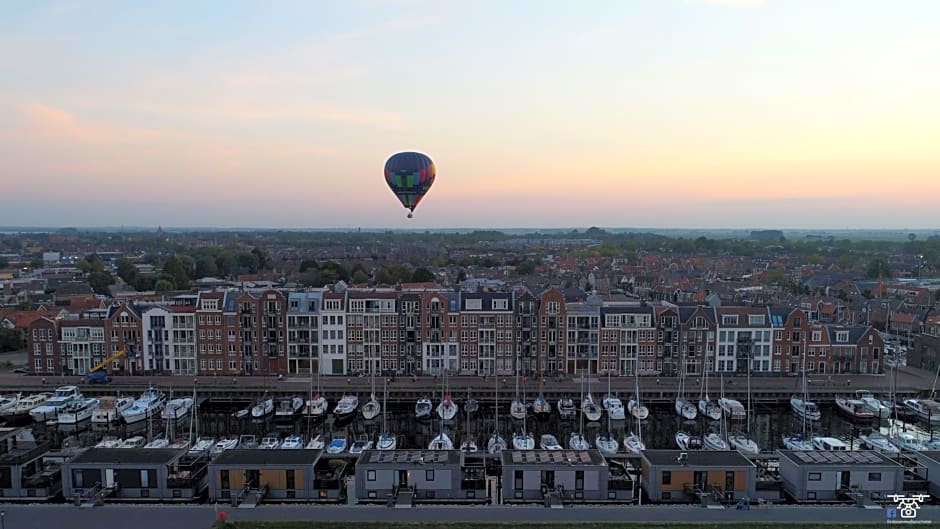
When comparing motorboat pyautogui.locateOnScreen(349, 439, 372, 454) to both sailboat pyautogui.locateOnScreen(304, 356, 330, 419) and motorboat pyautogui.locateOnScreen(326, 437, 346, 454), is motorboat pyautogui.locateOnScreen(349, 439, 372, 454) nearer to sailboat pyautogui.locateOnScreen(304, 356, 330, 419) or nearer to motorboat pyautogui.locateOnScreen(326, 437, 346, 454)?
motorboat pyautogui.locateOnScreen(326, 437, 346, 454)

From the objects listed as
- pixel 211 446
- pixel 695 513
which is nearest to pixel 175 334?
pixel 211 446

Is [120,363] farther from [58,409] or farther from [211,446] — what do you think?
[211,446]

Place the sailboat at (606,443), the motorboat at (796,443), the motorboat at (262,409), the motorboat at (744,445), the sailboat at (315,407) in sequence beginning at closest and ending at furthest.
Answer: the sailboat at (606,443)
the motorboat at (744,445)
the motorboat at (796,443)
the sailboat at (315,407)
the motorboat at (262,409)

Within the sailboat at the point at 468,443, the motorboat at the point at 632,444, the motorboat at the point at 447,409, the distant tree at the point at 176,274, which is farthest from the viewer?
the distant tree at the point at 176,274

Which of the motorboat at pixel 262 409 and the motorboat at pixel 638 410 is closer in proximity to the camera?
the motorboat at pixel 638 410

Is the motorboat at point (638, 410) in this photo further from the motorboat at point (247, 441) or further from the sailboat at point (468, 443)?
the motorboat at point (247, 441)

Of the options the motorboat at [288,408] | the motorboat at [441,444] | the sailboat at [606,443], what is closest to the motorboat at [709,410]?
the sailboat at [606,443]

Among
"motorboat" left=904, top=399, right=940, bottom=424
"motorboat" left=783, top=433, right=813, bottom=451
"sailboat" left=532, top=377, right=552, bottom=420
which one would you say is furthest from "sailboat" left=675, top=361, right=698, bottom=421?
"motorboat" left=904, top=399, right=940, bottom=424
